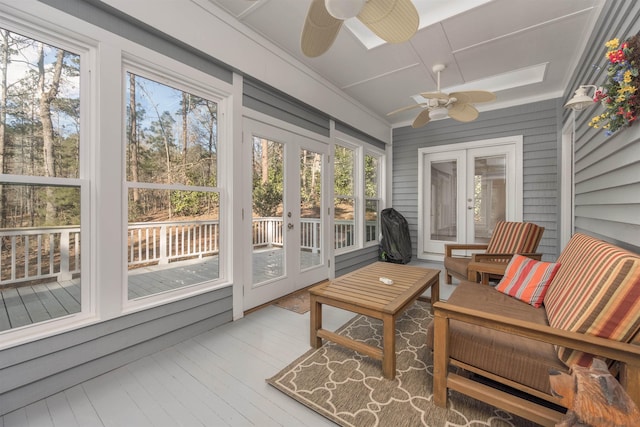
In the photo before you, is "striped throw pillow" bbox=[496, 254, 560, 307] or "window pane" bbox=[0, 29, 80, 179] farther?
"striped throw pillow" bbox=[496, 254, 560, 307]

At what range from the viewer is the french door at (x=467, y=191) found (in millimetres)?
4566

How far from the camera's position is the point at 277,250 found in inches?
130

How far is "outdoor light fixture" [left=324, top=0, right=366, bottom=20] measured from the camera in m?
1.28

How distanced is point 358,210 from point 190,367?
3518 mm

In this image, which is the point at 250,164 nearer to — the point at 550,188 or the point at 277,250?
the point at 277,250

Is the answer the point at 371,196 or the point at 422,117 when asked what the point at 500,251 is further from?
the point at 371,196

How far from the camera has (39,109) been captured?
67.5 inches

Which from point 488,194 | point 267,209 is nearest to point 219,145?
point 267,209

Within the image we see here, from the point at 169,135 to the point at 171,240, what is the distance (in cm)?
92

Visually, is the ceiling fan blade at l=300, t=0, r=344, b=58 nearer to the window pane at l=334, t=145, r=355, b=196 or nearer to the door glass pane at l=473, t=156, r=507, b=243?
the window pane at l=334, t=145, r=355, b=196

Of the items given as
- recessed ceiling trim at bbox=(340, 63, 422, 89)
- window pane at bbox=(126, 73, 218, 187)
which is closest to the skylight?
recessed ceiling trim at bbox=(340, 63, 422, 89)

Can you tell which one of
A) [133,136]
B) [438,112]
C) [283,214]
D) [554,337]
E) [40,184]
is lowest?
[554,337]

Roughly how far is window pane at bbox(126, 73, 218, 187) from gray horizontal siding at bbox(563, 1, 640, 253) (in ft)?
10.1

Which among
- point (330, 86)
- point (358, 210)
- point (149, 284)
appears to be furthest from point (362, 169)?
point (149, 284)
